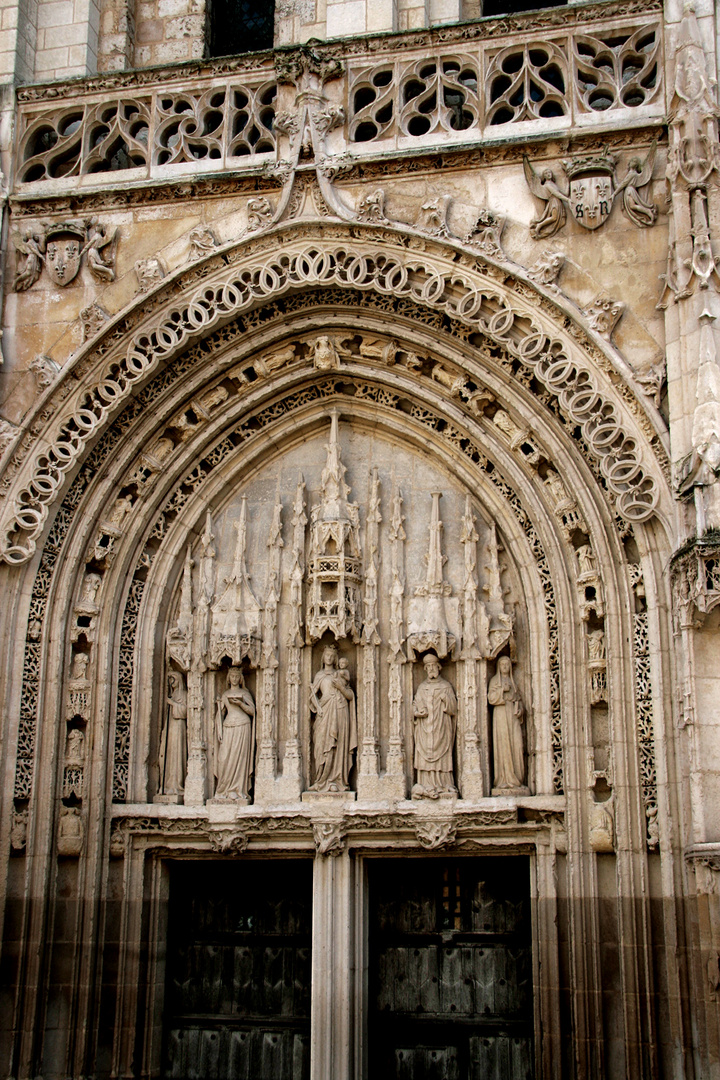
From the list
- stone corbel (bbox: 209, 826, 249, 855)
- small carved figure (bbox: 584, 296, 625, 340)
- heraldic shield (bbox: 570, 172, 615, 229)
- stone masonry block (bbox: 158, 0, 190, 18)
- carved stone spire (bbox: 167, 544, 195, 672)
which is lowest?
stone corbel (bbox: 209, 826, 249, 855)

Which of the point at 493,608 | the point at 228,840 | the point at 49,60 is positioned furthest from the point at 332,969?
the point at 49,60

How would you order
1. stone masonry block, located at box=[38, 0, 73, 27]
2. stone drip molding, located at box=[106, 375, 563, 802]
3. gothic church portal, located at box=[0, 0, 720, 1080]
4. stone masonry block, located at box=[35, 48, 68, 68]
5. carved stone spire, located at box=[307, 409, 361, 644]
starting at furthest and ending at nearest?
1. stone masonry block, located at box=[38, 0, 73, 27]
2. stone masonry block, located at box=[35, 48, 68, 68]
3. carved stone spire, located at box=[307, 409, 361, 644]
4. stone drip molding, located at box=[106, 375, 563, 802]
5. gothic church portal, located at box=[0, 0, 720, 1080]

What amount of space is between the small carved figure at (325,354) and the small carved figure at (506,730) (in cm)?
299

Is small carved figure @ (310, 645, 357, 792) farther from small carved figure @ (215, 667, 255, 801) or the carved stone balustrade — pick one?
the carved stone balustrade

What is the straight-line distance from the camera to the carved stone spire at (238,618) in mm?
11445

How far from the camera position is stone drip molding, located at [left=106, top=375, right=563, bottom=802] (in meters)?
10.9

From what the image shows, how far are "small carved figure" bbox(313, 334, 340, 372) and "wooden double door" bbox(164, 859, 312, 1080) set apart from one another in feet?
14.1

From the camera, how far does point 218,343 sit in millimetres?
11641

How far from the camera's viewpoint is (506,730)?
35.8 feet

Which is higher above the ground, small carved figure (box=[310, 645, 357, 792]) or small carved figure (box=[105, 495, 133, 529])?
small carved figure (box=[105, 495, 133, 529])

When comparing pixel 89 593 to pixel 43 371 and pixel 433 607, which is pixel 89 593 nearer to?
pixel 43 371

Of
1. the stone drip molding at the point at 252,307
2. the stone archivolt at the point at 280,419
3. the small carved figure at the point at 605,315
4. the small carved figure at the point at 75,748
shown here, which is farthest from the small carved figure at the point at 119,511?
the small carved figure at the point at 605,315

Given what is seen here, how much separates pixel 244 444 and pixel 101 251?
81.9 inches

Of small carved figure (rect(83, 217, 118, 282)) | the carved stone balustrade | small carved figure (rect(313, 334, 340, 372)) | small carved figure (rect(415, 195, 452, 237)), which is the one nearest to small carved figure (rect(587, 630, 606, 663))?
small carved figure (rect(313, 334, 340, 372))
